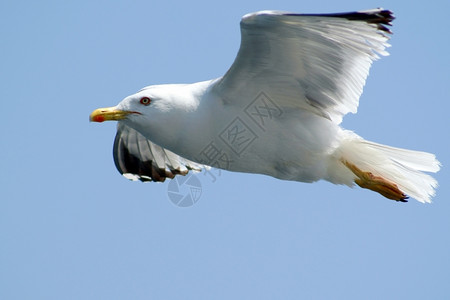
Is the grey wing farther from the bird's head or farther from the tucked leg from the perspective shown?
the tucked leg

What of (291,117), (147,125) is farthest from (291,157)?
(147,125)

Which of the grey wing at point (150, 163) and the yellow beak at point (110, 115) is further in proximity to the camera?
the grey wing at point (150, 163)

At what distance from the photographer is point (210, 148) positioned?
6.56 meters

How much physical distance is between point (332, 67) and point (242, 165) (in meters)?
1.13

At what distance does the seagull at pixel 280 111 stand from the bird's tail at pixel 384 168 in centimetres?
1

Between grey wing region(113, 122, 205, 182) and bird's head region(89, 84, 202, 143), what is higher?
bird's head region(89, 84, 202, 143)

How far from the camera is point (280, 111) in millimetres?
6668

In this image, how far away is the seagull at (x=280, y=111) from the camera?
617 centimetres

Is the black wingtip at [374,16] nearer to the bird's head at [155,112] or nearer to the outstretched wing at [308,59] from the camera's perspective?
the outstretched wing at [308,59]

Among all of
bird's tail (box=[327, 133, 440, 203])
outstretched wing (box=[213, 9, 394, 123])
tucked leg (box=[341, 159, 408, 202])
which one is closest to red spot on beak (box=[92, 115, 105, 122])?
outstretched wing (box=[213, 9, 394, 123])

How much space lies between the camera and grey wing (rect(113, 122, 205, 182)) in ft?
28.5

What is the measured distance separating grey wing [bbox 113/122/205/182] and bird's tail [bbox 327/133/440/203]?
2.22 m

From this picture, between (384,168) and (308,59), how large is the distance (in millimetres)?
1443

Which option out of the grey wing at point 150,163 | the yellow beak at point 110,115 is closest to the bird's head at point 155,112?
the yellow beak at point 110,115
